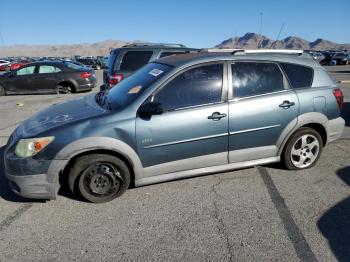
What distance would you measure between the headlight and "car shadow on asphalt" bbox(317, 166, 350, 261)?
2.98 metres

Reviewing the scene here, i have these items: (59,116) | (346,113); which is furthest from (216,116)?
(346,113)

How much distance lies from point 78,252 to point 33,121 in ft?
6.46

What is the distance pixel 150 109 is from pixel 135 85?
2.24 ft

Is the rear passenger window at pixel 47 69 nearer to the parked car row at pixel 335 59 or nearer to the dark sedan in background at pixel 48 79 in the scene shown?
the dark sedan in background at pixel 48 79

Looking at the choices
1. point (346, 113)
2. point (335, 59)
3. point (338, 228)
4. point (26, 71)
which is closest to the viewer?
point (338, 228)

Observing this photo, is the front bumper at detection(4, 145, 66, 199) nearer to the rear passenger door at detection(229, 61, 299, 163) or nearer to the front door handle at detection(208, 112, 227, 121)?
the front door handle at detection(208, 112, 227, 121)

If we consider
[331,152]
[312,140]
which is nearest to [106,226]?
[312,140]

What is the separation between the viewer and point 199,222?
356cm

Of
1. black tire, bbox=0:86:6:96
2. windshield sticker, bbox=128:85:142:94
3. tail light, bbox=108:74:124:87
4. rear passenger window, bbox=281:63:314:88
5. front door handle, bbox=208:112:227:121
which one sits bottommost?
black tire, bbox=0:86:6:96

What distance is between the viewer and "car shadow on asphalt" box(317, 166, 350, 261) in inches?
120

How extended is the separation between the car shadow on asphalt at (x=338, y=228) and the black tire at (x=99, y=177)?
220cm

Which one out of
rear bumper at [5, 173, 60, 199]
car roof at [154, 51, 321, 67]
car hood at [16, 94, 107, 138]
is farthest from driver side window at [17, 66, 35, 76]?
rear bumper at [5, 173, 60, 199]

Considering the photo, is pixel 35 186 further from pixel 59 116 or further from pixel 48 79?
pixel 48 79

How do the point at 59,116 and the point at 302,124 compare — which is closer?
the point at 59,116
